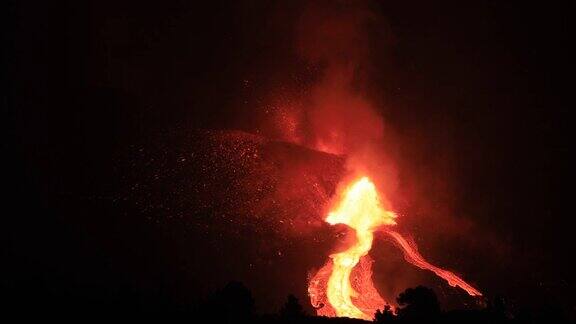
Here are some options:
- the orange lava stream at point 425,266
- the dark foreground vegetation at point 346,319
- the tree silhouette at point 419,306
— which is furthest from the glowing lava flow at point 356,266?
the dark foreground vegetation at point 346,319

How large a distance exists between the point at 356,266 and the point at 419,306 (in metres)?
10.6

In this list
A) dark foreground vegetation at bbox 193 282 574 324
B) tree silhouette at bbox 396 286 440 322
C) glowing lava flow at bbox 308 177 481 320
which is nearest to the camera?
dark foreground vegetation at bbox 193 282 574 324

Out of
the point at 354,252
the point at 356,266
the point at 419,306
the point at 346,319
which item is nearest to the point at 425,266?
the point at 354,252

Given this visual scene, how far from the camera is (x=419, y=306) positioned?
20.2 metres

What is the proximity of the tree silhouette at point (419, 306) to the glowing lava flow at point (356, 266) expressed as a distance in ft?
19.2

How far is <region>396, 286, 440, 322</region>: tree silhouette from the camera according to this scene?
19859mm

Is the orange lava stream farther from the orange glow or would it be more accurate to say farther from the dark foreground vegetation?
the dark foreground vegetation

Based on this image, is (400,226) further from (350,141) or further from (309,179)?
(350,141)

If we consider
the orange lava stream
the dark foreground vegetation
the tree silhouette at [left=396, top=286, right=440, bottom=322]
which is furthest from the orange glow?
the dark foreground vegetation

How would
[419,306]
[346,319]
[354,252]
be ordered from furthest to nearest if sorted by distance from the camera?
[354,252]
[346,319]
[419,306]

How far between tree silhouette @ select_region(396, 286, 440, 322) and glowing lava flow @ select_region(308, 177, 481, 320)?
5855 mm

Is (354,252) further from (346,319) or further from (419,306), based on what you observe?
(419,306)

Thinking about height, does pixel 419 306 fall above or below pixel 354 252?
below

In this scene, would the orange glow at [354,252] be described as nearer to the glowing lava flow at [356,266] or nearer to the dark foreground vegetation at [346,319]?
the glowing lava flow at [356,266]
